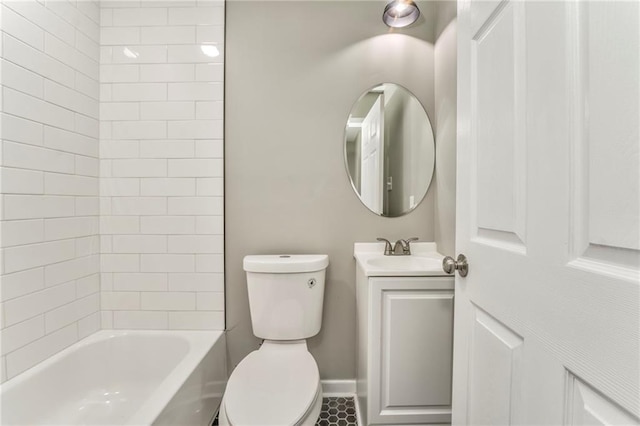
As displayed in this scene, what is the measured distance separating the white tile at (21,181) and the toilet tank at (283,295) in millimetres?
926

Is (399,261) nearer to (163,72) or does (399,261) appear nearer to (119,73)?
(163,72)

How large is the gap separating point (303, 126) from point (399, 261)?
0.91 meters

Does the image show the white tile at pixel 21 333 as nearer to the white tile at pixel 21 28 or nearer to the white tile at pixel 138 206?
the white tile at pixel 138 206

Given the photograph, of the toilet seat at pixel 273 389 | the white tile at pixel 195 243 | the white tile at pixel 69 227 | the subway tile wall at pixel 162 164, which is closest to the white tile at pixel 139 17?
the subway tile wall at pixel 162 164

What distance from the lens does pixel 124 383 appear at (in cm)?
149

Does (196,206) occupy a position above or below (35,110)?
below

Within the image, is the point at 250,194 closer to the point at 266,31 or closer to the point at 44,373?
the point at 266,31

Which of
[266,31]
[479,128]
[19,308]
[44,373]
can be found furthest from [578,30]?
[44,373]

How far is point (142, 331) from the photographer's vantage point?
163cm

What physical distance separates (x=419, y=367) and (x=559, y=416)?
754 mm

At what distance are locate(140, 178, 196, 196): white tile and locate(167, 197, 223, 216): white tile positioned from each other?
4 centimetres

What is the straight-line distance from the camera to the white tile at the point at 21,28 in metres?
1.11

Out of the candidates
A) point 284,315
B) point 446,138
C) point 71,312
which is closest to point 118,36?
point 71,312

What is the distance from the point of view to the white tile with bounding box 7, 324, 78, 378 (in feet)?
3.79
